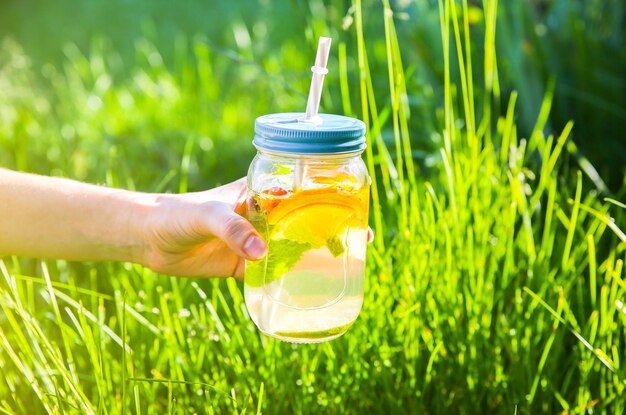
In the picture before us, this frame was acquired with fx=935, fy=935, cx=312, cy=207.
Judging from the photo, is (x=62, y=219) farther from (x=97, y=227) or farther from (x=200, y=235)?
(x=200, y=235)

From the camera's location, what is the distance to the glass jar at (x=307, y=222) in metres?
1.23

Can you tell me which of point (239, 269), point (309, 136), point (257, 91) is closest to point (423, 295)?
point (239, 269)

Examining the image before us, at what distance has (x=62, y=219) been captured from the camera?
1.55m

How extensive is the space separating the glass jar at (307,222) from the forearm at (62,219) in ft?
0.94

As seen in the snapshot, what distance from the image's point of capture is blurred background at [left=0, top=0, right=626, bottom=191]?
2459mm

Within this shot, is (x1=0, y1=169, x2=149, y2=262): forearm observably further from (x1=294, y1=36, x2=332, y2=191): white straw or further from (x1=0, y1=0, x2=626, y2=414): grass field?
(x1=294, y1=36, x2=332, y2=191): white straw

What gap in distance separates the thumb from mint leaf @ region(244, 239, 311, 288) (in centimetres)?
3

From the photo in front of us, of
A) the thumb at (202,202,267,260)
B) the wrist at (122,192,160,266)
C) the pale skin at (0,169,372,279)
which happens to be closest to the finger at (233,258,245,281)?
the pale skin at (0,169,372,279)

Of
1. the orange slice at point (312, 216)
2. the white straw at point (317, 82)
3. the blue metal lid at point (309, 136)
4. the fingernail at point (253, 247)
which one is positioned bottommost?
the fingernail at point (253, 247)

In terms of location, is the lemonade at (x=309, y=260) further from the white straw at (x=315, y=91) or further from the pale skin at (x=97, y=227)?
the pale skin at (x=97, y=227)

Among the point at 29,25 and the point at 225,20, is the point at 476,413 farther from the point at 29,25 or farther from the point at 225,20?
the point at 29,25

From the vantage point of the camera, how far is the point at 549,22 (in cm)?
262

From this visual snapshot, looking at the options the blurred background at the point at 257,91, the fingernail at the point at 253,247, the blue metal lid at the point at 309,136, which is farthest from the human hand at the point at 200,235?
the blurred background at the point at 257,91

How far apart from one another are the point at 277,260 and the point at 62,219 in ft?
1.44
